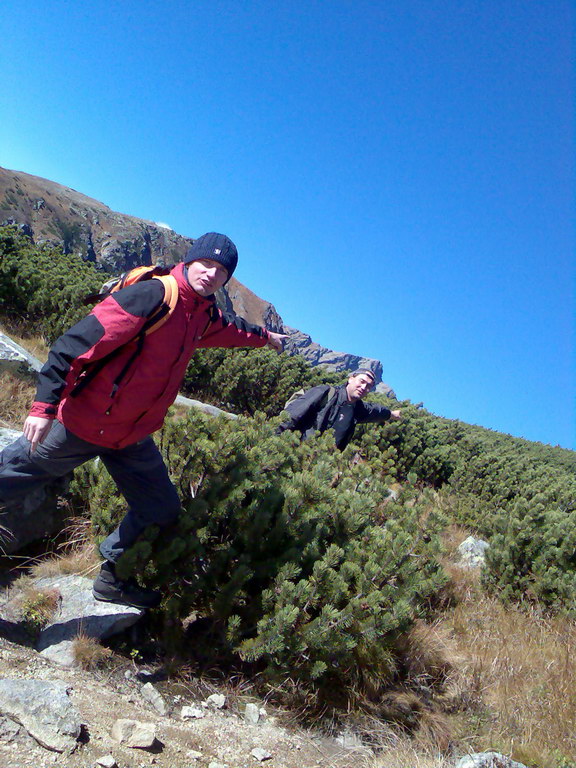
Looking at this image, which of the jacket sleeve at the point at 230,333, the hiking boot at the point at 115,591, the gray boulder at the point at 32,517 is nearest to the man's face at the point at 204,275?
the jacket sleeve at the point at 230,333

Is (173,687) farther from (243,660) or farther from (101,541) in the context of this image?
(101,541)

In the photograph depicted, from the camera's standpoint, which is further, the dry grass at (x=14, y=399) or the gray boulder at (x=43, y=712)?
the dry grass at (x=14, y=399)

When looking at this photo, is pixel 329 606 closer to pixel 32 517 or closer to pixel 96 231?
pixel 32 517

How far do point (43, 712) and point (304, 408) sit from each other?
3203mm

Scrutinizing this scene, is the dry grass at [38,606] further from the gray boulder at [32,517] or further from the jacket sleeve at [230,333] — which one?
the jacket sleeve at [230,333]

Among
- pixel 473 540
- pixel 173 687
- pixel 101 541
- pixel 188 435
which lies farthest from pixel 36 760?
pixel 473 540

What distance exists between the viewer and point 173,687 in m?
2.86

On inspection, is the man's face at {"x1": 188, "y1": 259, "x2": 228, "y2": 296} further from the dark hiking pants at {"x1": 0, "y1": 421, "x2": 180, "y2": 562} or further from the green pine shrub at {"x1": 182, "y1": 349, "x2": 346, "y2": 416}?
the green pine shrub at {"x1": 182, "y1": 349, "x2": 346, "y2": 416}

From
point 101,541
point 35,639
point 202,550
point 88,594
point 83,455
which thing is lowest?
point 35,639

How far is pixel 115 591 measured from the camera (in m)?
2.99

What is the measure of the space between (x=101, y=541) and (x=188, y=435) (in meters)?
0.84

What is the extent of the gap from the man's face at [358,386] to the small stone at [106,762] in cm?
353

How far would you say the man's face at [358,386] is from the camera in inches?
198

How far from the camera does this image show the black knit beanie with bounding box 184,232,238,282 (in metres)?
2.74
